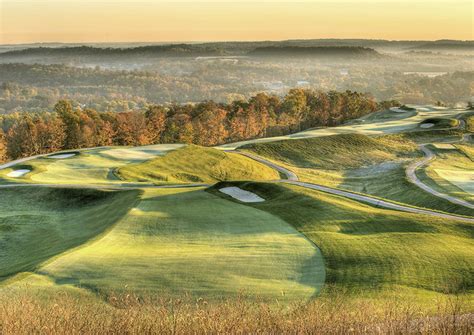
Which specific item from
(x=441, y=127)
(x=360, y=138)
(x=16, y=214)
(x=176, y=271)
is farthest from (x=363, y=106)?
(x=176, y=271)

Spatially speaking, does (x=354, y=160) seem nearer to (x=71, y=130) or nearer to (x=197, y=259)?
(x=197, y=259)

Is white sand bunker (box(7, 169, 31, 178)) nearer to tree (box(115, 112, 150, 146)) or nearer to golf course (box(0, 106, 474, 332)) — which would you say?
golf course (box(0, 106, 474, 332))

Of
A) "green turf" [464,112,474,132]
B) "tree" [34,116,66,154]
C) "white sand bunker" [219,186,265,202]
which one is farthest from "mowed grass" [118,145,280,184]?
"green turf" [464,112,474,132]

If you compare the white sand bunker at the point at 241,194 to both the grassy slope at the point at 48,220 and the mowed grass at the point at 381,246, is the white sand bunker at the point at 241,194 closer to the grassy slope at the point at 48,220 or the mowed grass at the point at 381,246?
the mowed grass at the point at 381,246

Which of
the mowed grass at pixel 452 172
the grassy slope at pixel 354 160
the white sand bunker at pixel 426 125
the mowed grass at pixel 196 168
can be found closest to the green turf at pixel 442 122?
the white sand bunker at pixel 426 125

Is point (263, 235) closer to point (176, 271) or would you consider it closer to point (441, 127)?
point (176, 271)
